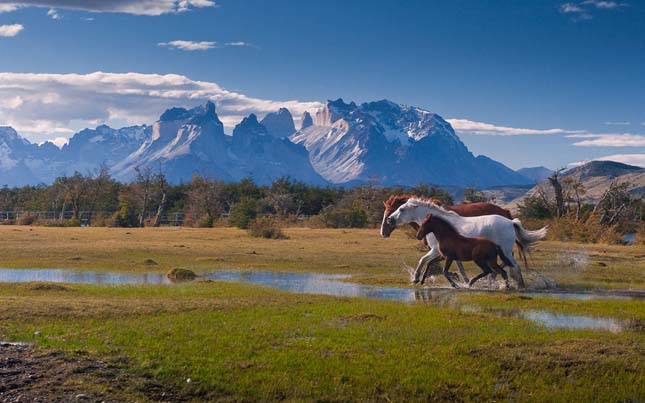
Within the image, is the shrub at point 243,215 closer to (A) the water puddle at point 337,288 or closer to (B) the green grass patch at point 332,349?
(A) the water puddle at point 337,288

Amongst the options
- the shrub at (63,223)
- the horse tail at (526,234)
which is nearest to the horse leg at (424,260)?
the horse tail at (526,234)

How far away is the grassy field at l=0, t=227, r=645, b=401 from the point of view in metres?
8.88

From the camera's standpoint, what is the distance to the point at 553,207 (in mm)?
61062

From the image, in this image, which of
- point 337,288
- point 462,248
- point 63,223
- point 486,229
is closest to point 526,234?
point 486,229

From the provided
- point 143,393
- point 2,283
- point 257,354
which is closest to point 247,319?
point 257,354

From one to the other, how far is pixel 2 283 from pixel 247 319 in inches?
332

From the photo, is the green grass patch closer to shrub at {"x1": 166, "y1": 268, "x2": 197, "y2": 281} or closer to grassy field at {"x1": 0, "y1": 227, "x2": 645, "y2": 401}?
grassy field at {"x1": 0, "y1": 227, "x2": 645, "y2": 401}

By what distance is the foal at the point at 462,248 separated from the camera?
18.9 metres

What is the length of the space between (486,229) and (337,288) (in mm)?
4653

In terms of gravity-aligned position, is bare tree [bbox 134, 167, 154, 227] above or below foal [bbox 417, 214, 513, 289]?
below

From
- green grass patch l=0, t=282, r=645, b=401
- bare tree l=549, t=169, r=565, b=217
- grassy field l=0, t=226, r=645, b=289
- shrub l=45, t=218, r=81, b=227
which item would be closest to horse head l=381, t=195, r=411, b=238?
grassy field l=0, t=226, r=645, b=289

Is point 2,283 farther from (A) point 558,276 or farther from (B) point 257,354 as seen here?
(A) point 558,276

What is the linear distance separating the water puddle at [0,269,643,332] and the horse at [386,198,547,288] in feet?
3.91

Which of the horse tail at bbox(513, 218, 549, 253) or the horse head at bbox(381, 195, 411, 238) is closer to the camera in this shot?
the horse tail at bbox(513, 218, 549, 253)
